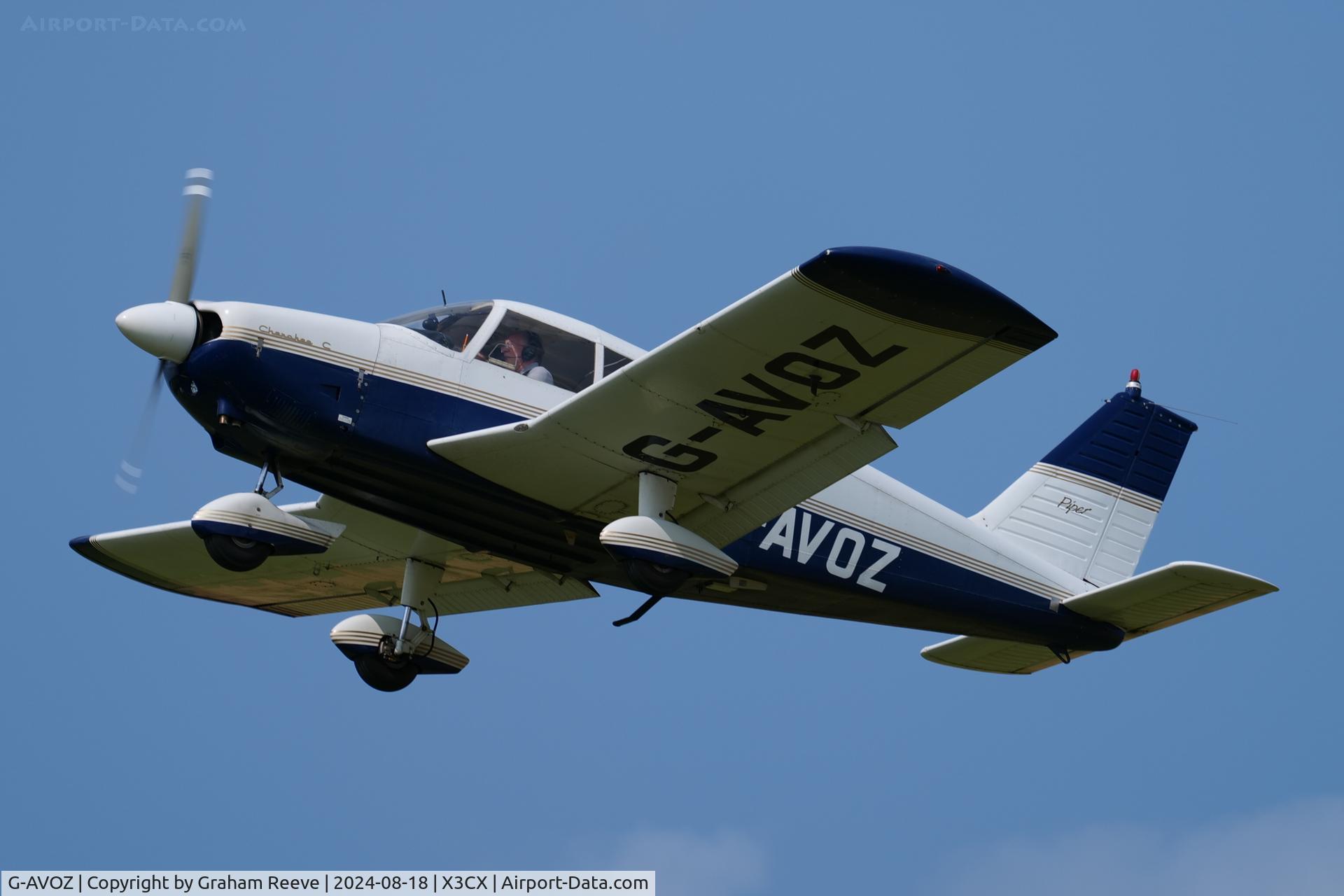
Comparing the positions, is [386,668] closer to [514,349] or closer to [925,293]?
[514,349]

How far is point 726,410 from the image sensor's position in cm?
1198

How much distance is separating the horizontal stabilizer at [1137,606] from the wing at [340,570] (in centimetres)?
369

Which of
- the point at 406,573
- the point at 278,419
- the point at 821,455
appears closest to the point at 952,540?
the point at 821,455

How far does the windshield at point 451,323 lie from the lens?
507 inches

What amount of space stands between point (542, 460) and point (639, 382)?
1119 millimetres

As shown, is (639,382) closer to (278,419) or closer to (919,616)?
(278,419)

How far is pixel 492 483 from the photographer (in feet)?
41.8

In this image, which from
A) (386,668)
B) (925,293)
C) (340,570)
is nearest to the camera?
(925,293)

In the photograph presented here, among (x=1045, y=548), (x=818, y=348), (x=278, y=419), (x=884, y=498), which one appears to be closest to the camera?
A: (x=818, y=348)

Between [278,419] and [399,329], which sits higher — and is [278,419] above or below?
below

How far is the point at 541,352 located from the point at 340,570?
4.12m

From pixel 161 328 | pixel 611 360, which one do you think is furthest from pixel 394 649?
pixel 161 328

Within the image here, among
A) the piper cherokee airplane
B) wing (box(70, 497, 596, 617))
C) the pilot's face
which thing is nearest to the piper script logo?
the piper cherokee airplane

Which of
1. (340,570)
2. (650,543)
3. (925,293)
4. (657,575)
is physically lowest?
(340,570)
